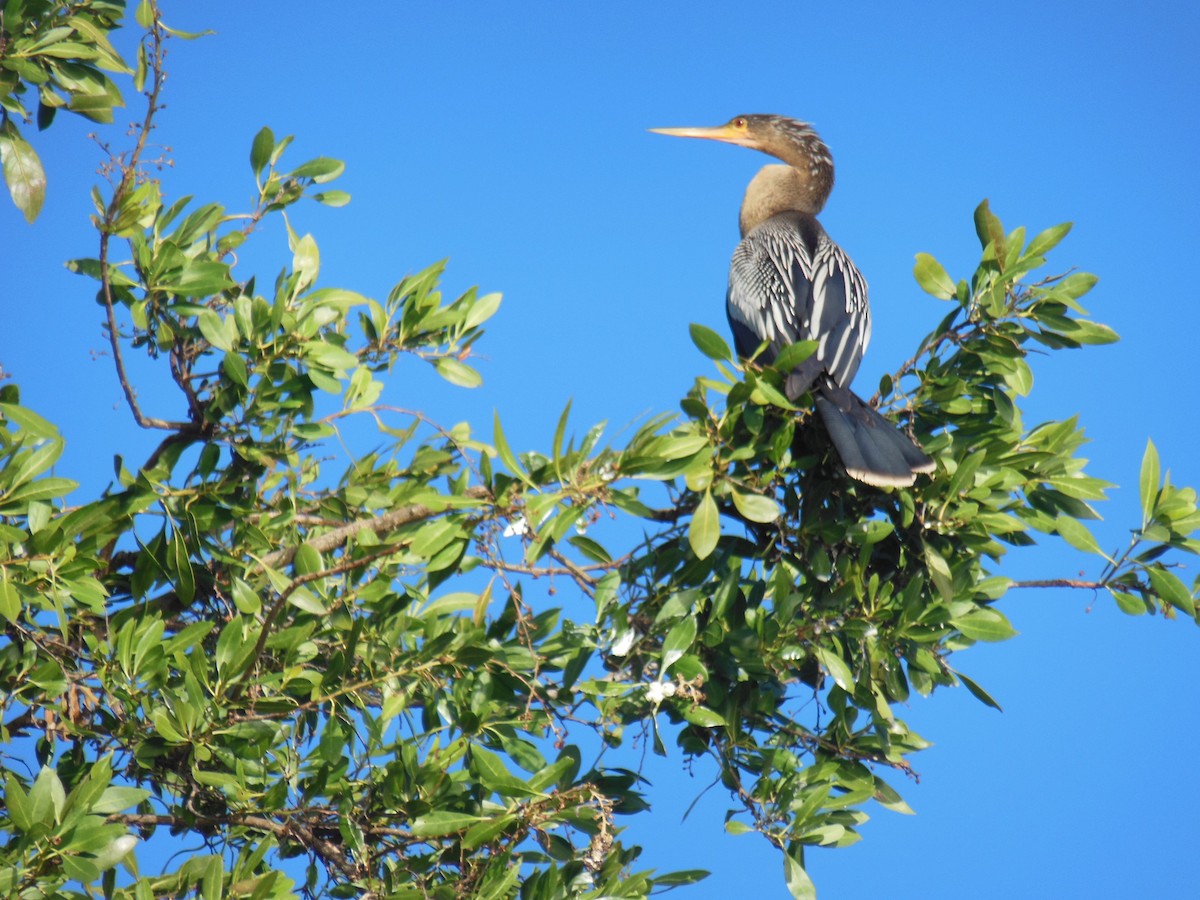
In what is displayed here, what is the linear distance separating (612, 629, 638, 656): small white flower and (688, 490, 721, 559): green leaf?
239 millimetres

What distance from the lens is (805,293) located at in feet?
12.0

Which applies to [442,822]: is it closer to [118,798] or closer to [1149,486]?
[118,798]

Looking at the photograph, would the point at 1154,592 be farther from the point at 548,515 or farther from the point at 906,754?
the point at 548,515

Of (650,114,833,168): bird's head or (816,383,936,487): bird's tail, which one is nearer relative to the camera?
(816,383,936,487): bird's tail

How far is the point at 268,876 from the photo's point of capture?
6.53 feet

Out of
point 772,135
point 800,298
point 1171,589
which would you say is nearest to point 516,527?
point 1171,589

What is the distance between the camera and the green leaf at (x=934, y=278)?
8.32 feet

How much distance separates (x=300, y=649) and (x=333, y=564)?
187 mm

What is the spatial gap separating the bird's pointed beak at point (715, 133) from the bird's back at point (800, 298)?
3.38ft

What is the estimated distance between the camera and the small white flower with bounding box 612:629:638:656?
89.6 inches

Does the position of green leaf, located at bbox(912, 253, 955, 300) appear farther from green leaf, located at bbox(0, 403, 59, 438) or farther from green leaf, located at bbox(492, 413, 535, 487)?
green leaf, located at bbox(0, 403, 59, 438)

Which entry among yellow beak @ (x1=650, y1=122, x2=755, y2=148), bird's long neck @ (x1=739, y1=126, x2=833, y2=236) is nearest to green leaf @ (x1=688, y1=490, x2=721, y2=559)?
bird's long neck @ (x1=739, y1=126, x2=833, y2=236)

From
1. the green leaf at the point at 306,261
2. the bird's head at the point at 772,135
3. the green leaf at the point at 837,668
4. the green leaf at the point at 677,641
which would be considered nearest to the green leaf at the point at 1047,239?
the green leaf at the point at 837,668

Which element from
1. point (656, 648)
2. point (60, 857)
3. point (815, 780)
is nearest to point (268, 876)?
point (60, 857)
